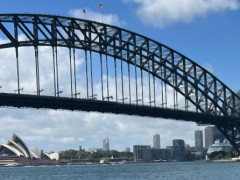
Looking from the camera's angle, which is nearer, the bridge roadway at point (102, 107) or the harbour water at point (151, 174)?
the bridge roadway at point (102, 107)

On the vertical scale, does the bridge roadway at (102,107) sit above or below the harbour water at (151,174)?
above

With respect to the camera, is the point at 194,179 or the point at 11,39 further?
the point at 11,39

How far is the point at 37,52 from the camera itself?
8700cm

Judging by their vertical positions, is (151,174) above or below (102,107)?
below

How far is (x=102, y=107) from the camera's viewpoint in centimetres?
9750

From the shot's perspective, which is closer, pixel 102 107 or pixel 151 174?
pixel 102 107

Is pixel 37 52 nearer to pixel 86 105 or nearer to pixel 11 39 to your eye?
pixel 11 39

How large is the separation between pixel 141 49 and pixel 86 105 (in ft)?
72.7

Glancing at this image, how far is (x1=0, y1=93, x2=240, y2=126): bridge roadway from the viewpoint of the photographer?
8050 cm

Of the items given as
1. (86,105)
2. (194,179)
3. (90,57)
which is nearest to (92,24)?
(90,57)

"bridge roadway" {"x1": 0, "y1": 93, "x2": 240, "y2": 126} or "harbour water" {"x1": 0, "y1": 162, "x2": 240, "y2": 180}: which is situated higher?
"bridge roadway" {"x1": 0, "y1": 93, "x2": 240, "y2": 126}

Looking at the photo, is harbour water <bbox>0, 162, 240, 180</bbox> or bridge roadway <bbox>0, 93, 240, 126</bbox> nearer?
bridge roadway <bbox>0, 93, 240, 126</bbox>

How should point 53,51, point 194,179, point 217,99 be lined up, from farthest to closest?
point 217,99, point 53,51, point 194,179

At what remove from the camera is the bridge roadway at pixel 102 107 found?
264ft
